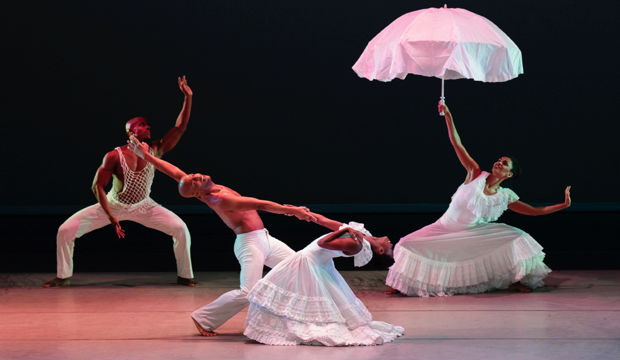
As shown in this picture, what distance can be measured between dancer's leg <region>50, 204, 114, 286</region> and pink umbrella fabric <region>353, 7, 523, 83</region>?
2498mm

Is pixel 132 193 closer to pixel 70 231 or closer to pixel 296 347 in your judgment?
pixel 70 231

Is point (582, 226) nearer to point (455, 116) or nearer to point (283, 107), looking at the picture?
point (455, 116)

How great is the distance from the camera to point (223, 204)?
3.96 m

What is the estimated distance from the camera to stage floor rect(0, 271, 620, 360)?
3646 mm

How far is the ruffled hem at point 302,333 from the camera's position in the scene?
3.73 meters

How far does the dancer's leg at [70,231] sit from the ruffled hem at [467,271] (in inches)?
97.5

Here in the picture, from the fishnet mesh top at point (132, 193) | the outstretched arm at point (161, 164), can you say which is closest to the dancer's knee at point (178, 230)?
the fishnet mesh top at point (132, 193)

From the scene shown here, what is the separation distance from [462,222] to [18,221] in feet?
25.1

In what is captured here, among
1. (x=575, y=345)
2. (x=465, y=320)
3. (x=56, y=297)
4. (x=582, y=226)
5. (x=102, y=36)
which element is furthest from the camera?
(x=102, y=36)

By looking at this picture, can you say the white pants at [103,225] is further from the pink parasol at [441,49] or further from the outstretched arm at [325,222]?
the outstretched arm at [325,222]

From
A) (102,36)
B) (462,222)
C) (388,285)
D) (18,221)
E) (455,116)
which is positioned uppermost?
(102,36)

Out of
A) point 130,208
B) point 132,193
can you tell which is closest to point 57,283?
point 130,208

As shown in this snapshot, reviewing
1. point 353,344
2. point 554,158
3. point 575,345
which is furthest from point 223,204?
point 554,158

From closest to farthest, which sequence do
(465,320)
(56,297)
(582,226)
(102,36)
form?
(465,320) < (56,297) < (582,226) < (102,36)
